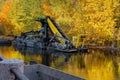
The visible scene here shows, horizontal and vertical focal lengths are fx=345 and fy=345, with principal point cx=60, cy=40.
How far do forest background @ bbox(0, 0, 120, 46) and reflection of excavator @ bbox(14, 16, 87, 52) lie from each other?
3.23 m

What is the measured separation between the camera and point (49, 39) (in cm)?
4206

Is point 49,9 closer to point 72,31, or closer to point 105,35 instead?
point 72,31

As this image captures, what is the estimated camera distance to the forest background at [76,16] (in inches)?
1587

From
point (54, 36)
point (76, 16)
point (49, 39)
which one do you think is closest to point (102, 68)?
point (54, 36)

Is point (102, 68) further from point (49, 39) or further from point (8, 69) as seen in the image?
point (8, 69)

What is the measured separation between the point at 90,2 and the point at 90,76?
2186 cm

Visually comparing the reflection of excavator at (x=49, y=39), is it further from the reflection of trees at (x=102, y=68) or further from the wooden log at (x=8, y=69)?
the wooden log at (x=8, y=69)

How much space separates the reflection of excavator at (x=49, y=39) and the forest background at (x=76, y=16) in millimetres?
3234

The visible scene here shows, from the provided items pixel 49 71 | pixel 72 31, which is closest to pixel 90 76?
pixel 49 71

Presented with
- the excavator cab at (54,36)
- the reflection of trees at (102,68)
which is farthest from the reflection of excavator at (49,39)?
the reflection of trees at (102,68)

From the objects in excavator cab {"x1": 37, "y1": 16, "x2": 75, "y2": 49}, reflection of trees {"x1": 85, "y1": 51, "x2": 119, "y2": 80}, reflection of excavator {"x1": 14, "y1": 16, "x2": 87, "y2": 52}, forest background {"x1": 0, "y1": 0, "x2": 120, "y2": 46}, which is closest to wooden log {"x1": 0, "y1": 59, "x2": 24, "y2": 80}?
reflection of trees {"x1": 85, "y1": 51, "x2": 119, "y2": 80}

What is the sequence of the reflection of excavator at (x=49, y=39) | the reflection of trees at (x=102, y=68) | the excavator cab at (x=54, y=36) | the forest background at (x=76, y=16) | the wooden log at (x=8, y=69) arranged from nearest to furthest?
the wooden log at (x=8, y=69), the reflection of trees at (x=102, y=68), the reflection of excavator at (x=49, y=39), the excavator cab at (x=54, y=36), the forest background at (x=76, y=16)

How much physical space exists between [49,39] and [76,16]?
17.8ft

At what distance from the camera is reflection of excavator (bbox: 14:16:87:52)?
37.6 metres
